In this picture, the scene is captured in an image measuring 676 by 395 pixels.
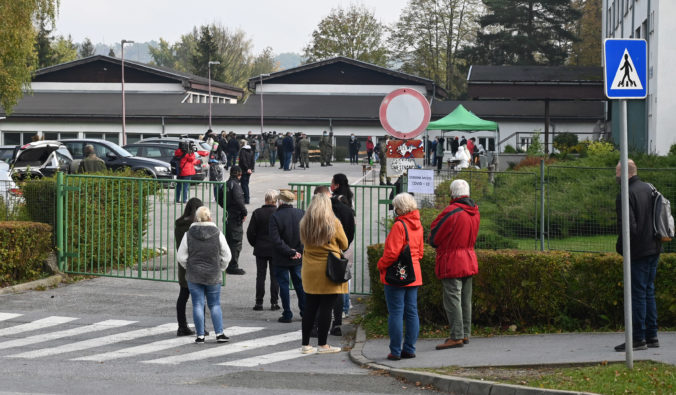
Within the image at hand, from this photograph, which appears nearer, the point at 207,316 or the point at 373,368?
the point at 373,368

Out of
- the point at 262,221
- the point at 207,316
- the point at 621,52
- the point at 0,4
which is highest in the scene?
the point at 0,4

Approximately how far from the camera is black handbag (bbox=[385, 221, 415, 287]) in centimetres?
943

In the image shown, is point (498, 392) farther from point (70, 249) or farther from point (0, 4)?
point (0, 4)

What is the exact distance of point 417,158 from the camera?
468 inches

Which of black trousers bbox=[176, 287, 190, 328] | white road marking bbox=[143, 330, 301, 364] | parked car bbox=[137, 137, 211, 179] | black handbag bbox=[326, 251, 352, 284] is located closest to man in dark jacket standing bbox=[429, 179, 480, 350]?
black handbag bbox=[326, 251, 352, 284]

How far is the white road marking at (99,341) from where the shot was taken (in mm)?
10266

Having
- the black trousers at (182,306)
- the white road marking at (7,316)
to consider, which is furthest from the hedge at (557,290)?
the white road marking at (7,316)

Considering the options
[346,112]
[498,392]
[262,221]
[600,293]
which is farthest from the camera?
[346,112]

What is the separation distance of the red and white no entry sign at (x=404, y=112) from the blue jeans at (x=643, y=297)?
328 centimetres

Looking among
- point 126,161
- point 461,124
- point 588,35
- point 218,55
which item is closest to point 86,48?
point 218,55

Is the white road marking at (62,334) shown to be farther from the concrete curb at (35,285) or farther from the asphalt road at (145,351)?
the concrete curb at (35,285)

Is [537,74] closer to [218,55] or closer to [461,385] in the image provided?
[461,385]

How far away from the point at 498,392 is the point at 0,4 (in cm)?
3596

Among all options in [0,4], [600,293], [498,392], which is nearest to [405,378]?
[498,392]
